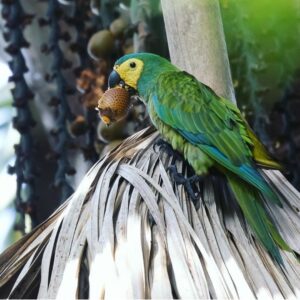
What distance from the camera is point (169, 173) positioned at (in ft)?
5.49

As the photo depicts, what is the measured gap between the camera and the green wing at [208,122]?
67.1 inches

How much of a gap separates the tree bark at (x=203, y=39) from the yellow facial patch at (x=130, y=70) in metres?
0.18

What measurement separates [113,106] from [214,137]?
9.4 inches

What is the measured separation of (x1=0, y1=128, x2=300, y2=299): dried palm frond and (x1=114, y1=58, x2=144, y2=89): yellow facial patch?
336 millimetres

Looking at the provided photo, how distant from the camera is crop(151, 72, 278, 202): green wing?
1.71 m

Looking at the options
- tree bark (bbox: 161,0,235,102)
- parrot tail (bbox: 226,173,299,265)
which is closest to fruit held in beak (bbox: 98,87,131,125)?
tree bark (bbox: 161,0,235,102)

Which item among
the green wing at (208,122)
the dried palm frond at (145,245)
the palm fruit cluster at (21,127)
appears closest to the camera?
the dried palm frond at (145,245)

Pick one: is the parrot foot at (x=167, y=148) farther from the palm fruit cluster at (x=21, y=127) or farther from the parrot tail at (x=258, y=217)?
the palm fruit cluster at (x=21, y=127)

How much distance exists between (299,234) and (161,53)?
3.51 feet

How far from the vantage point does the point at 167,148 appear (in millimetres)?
1758

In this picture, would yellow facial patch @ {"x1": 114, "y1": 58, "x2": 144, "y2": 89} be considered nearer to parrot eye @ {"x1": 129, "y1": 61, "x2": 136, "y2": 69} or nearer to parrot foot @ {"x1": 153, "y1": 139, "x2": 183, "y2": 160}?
parrot eye @ {"x1": 129, "y1": 61, "x2": 136, "y2": 69}

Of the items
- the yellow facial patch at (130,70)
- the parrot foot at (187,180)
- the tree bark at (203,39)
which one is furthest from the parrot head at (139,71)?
the parrot foot at (187,180)

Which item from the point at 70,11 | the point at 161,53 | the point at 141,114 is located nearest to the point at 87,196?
the point at 141,114

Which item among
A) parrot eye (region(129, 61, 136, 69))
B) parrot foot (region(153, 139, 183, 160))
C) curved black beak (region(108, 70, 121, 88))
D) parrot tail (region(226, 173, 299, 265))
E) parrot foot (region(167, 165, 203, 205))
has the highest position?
parrot eye (region(129, 61, 136, 69))
